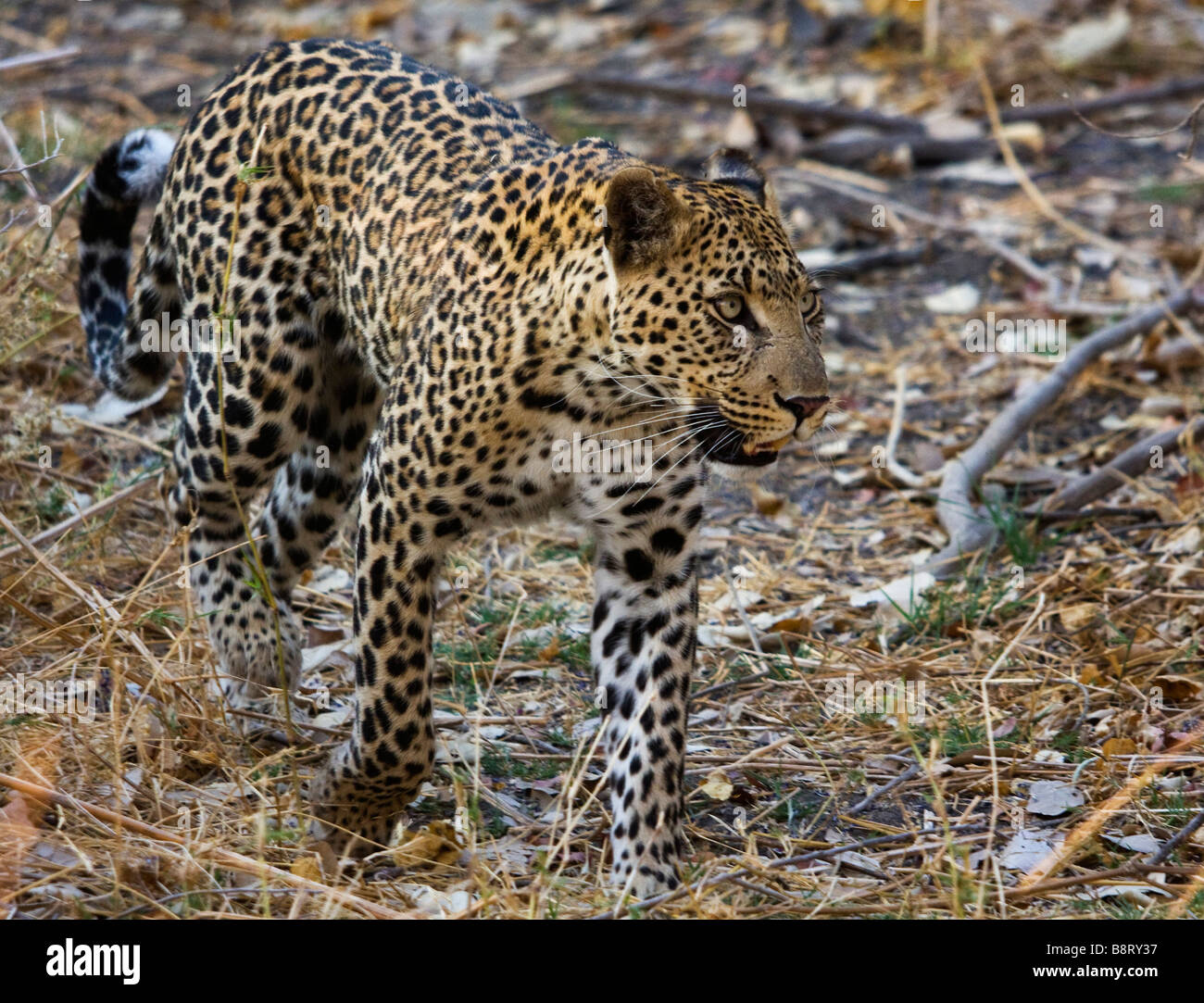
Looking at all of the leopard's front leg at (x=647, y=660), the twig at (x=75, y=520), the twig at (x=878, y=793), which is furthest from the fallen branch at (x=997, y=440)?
the twig at (x=75, y=520)

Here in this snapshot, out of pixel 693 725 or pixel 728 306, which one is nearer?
pixel 728 306

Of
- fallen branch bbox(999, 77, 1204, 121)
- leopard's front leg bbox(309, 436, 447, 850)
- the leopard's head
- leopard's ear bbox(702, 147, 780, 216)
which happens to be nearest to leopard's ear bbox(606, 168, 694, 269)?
the leopard's head

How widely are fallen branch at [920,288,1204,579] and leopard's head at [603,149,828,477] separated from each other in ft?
7.77

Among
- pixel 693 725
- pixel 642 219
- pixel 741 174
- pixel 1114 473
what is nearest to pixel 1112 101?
pixel 1114 473

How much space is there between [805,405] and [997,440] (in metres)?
3.04

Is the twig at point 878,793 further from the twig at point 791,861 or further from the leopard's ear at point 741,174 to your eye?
the leopard's ear at point 741,174

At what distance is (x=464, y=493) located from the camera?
4582 millimetres

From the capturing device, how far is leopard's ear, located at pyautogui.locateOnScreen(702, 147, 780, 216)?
16.1 ft

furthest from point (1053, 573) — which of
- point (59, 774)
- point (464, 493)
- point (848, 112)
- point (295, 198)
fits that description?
point (848, 112)

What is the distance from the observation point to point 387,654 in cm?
471

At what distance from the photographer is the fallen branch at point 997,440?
654cm

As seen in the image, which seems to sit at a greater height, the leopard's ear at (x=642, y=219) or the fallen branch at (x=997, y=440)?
the leopard's ear at (x=642, y=219)

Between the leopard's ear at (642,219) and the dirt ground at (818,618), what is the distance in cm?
103

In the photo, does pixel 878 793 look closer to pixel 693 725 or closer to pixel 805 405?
pixel 693 725
